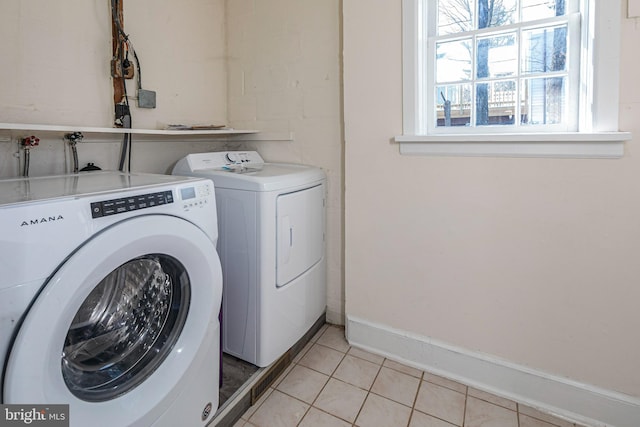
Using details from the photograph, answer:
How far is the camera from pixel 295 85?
2201mm

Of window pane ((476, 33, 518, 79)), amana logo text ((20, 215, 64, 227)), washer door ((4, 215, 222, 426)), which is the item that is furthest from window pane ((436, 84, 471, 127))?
amana logo text ((20, 215, 64, 227))

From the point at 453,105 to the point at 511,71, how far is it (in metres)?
0.28

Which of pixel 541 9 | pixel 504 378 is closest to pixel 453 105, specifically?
pixel 541 9

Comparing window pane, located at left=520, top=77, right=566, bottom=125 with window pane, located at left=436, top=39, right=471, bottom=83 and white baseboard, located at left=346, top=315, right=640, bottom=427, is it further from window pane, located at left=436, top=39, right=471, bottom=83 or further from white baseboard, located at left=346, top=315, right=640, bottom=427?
white baseboard, located at left=346, top=315, right=640, bottom=427

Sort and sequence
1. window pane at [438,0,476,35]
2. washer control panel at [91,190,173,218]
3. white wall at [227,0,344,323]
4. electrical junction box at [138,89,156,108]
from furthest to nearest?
white wall at [227,0,344,323] < electrical junction box at [138,89,156,108] < window pane at [438,0,476,35] < washer control panel at [91,190,173,218]

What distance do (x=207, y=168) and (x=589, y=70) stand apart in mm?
1772

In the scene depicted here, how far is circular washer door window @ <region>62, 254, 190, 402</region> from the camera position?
3.37 ft

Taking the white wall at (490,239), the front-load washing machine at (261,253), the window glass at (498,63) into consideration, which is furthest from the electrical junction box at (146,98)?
the window glass at (498,63)

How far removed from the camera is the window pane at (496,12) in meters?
1.62

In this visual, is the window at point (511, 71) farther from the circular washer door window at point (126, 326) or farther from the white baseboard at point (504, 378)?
the circular washer door window at point (126, 326)

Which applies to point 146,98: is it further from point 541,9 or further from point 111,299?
point 541,9

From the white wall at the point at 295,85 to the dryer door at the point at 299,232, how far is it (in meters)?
0.18

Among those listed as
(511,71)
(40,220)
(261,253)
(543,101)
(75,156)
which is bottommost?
(261,253)

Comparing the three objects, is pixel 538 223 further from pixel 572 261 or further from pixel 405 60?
pixel 405 60
